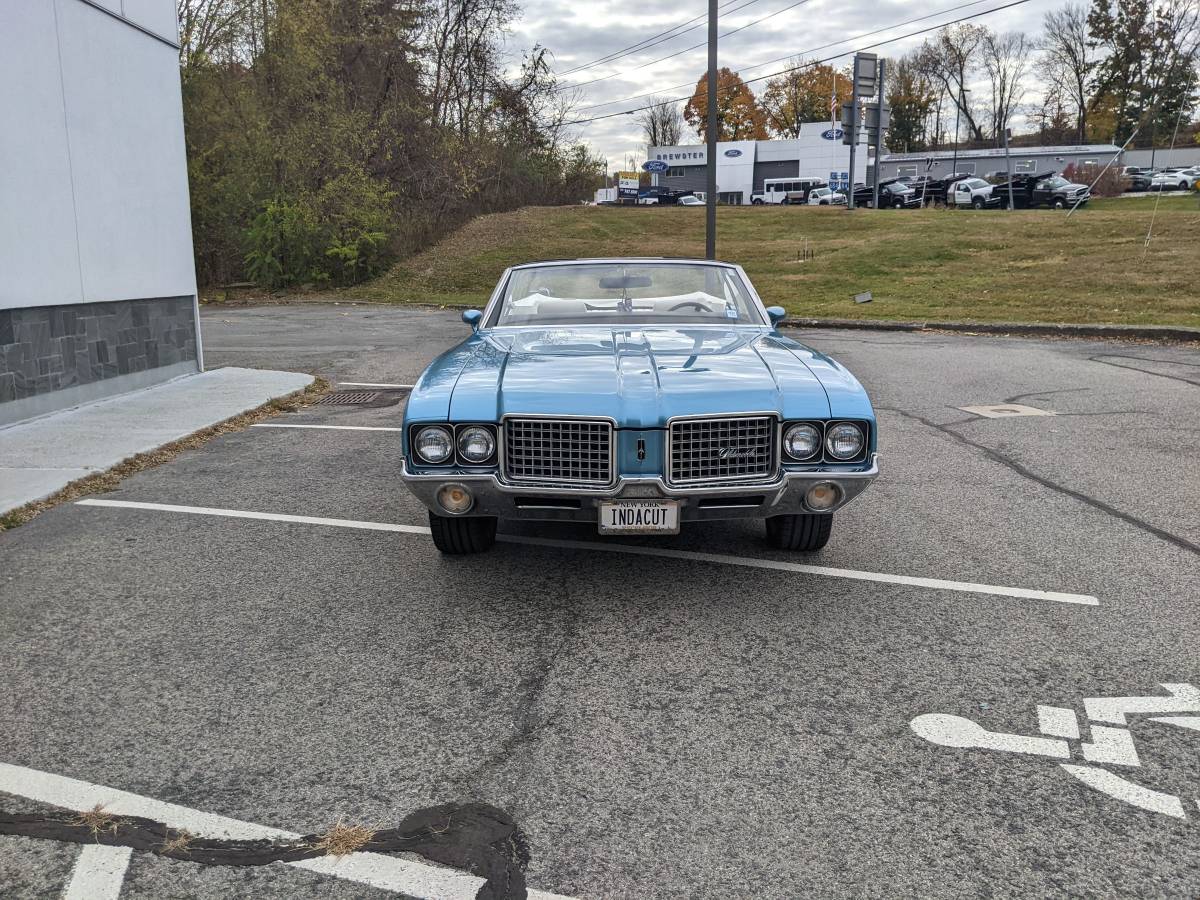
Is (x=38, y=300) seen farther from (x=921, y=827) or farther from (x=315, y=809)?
(x=921, y=827)

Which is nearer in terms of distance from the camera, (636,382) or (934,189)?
(636,382)

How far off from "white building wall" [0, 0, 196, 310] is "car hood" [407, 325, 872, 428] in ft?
18.2

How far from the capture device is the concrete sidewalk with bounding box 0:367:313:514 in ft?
21.2

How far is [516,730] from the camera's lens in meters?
3.08

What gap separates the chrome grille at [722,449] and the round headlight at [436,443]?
36.8 inches

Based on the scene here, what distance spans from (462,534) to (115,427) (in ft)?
16.2

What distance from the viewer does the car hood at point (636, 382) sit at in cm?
393

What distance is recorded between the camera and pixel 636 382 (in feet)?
13.5

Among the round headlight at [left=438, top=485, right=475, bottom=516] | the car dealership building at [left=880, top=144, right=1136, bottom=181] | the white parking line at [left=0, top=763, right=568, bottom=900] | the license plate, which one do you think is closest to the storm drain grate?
the round headlight at [left=438, top=485, right=475, bottom=516]

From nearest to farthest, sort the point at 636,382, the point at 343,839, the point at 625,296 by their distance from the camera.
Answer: the point at 343,839 < the point at 636,382 < the point at 625,296

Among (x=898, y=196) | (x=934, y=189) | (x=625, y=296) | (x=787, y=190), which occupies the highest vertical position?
(x=787, y=190)

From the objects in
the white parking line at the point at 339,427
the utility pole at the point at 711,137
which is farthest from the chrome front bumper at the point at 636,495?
the utility pole at the point at 711,137

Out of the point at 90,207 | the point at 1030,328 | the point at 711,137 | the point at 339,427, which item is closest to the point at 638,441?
the point at 339,427

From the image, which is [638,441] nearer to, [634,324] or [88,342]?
[634,324]
